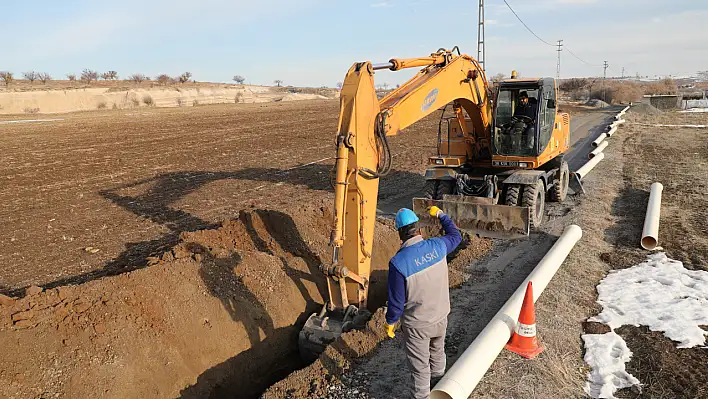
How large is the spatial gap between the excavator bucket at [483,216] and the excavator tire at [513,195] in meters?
0.48

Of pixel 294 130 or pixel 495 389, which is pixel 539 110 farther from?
pixel 294 130

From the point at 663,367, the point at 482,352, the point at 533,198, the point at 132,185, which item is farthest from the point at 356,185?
the point at 132,185

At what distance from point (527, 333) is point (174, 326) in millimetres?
3985

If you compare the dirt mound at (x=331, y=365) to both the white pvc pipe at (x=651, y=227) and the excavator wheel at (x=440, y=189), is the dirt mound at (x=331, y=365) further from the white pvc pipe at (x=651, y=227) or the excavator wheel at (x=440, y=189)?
the white pvc pipe at (x=651, y=227)

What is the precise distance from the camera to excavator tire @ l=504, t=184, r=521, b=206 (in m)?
9.31

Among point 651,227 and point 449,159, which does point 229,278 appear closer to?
point 449,159

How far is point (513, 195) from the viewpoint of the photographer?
9336mm

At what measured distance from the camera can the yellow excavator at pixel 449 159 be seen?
5219 millimetres

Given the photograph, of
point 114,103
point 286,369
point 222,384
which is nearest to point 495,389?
point 286,369

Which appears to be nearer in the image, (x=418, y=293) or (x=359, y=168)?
(x=418, y=293)

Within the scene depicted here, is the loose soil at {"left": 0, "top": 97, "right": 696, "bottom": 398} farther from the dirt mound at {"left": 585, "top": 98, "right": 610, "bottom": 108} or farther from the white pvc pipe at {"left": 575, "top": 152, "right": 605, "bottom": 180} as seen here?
the dirt mound at {"left": 585, "top": 98, "right": 610, "bottom": 108}

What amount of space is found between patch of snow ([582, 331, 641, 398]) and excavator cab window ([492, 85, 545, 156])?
15.5 feet

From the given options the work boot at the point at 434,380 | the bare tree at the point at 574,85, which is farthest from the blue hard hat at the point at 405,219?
the bare tree at the point at 574,85

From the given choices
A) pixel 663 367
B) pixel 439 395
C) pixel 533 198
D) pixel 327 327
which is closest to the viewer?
pixel 439 395
